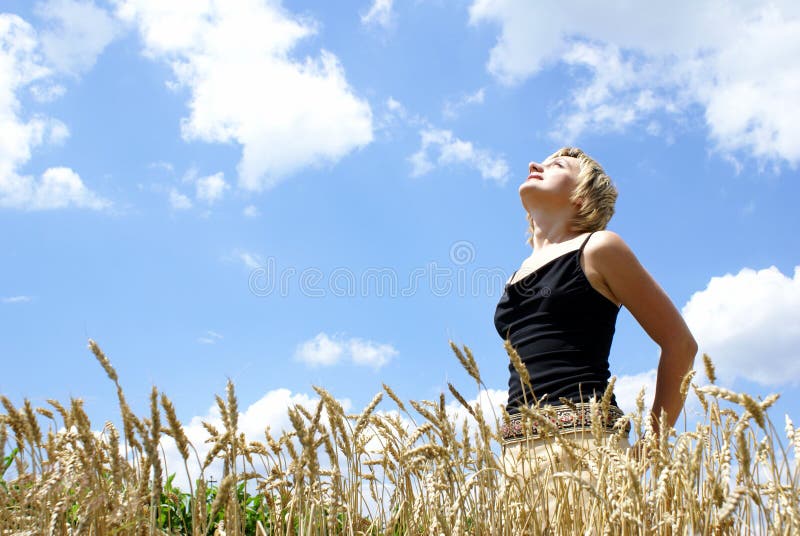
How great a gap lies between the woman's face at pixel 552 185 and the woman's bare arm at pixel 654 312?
64cm

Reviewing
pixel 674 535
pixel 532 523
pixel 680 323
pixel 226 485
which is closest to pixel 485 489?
pixel 532 523

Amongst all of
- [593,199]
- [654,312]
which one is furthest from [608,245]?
[593,199]

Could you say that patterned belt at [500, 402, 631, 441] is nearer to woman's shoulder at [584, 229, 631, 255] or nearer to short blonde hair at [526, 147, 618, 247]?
woman's shoulder at [584, 229, 631, 255]

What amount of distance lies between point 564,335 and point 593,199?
0.93 meters

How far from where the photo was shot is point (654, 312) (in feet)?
9.89

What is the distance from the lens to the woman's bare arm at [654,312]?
298cm

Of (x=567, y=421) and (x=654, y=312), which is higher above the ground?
(x=654, y=312)

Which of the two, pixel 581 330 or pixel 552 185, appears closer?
pixel 581 330

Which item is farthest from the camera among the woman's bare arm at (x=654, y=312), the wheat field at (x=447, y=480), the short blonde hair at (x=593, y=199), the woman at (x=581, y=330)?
the short blonde hair at (x=593, y=199)

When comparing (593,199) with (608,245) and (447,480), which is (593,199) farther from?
(447,480)

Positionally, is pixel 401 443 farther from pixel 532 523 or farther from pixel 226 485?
pixel 226 485

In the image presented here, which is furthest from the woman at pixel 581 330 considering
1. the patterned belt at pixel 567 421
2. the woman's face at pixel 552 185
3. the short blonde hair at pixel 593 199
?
the woman's face at pixel 552 185

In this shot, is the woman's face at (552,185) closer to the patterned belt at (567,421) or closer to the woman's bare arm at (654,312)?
the woman's bare arm at (654,312)

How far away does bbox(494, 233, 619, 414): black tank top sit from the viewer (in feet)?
9.43
